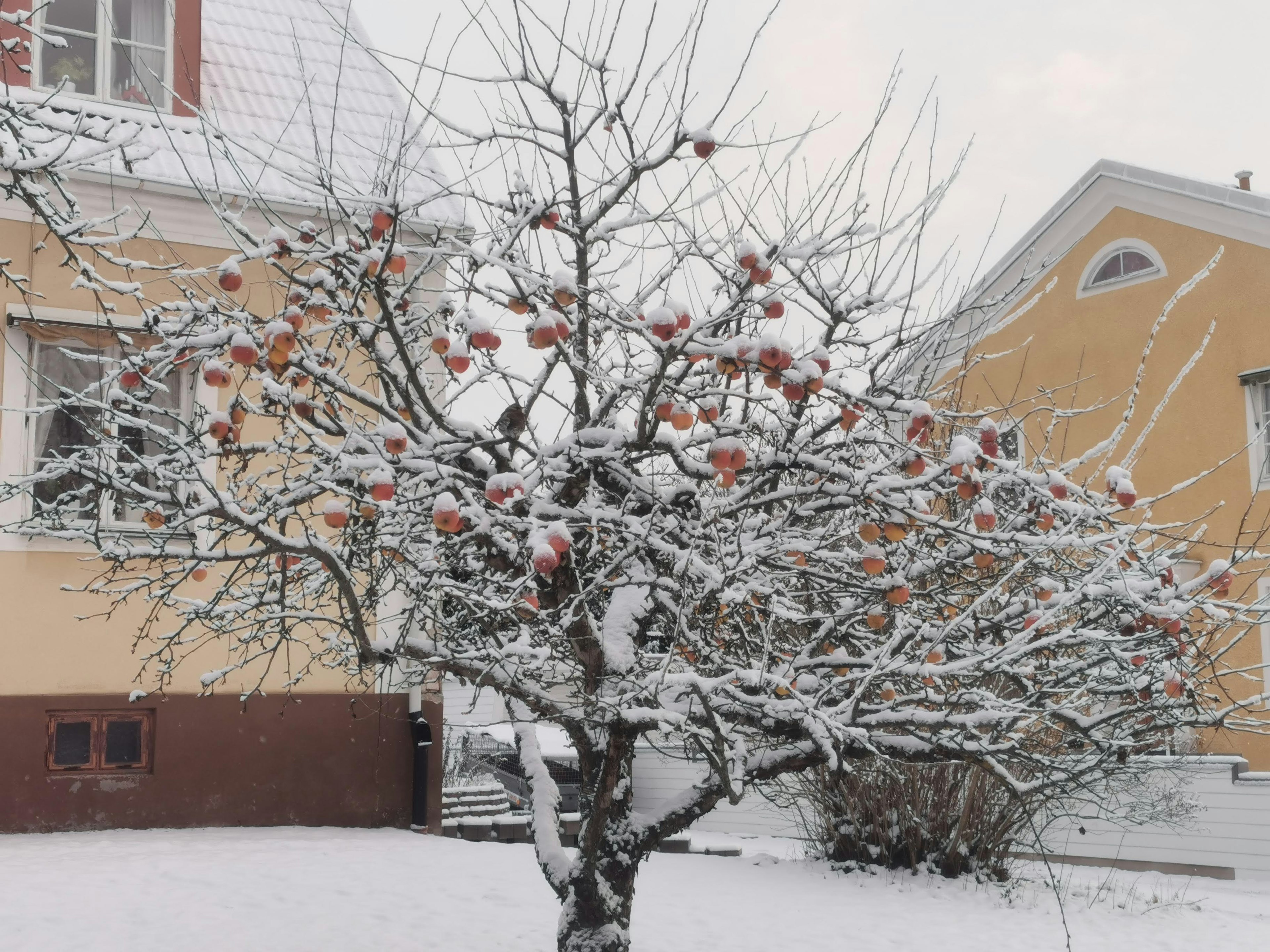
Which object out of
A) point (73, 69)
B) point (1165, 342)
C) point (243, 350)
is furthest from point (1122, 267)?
point (243, 350)

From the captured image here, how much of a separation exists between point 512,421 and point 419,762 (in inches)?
211

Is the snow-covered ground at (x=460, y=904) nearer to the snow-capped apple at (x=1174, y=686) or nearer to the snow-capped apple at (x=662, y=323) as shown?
the snow-capped apple at (x=1174, y=686)

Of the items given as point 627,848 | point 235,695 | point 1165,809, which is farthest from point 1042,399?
point 627,848

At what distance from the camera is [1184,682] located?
15.2 ft

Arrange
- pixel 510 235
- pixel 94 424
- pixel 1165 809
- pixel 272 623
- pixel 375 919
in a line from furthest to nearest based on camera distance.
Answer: pixel 1165 809 < pixel 94 424 < pixel 375 919 < pixel 272 623 < pixel 510 235

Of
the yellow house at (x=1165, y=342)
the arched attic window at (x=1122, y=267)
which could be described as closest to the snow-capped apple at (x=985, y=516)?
the yellow house at (x=1165, y=342)

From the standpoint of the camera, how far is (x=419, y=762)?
9.38m

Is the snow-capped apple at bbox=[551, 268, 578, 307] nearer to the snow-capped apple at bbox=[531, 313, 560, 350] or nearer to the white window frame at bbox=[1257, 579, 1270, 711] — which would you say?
the snow-capped apple at bbox=[531, 313, 560, 350]

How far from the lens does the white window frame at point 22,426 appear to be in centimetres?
853

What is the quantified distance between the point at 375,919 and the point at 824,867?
13.3 feet

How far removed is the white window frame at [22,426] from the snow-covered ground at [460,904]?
202 cm

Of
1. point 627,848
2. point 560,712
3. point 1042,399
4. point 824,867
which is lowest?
point 824,867

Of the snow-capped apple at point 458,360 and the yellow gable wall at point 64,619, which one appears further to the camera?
the yellow gable wall at point 64,619

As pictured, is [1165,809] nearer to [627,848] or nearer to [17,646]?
[627,848]
